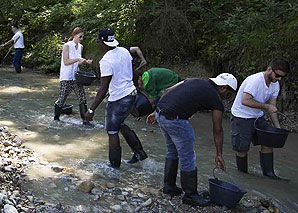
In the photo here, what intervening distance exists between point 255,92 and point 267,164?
121 centimetres

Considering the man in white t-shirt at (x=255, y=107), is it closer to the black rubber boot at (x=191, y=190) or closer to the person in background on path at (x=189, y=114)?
the person in background on path at (x=189, y=114)

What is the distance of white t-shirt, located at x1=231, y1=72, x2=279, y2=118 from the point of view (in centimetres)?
579

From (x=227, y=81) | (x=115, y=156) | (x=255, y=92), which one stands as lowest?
(x=115, y=156)

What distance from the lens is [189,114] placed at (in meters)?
4.79

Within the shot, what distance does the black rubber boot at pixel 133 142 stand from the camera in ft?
20.6

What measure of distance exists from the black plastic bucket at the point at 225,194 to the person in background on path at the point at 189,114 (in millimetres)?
124

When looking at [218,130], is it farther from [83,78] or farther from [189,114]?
[83,78]

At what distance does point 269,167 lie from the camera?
20.4 ft

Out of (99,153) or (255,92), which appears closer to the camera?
(255,92)

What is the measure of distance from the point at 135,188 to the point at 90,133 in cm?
293

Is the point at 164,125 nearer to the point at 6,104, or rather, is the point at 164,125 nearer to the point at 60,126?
the point at 60,126

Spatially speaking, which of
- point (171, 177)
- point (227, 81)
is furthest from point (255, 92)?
point (171, 177)

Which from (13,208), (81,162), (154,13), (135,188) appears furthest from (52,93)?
(13,208)

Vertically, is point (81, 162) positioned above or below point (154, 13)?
below
